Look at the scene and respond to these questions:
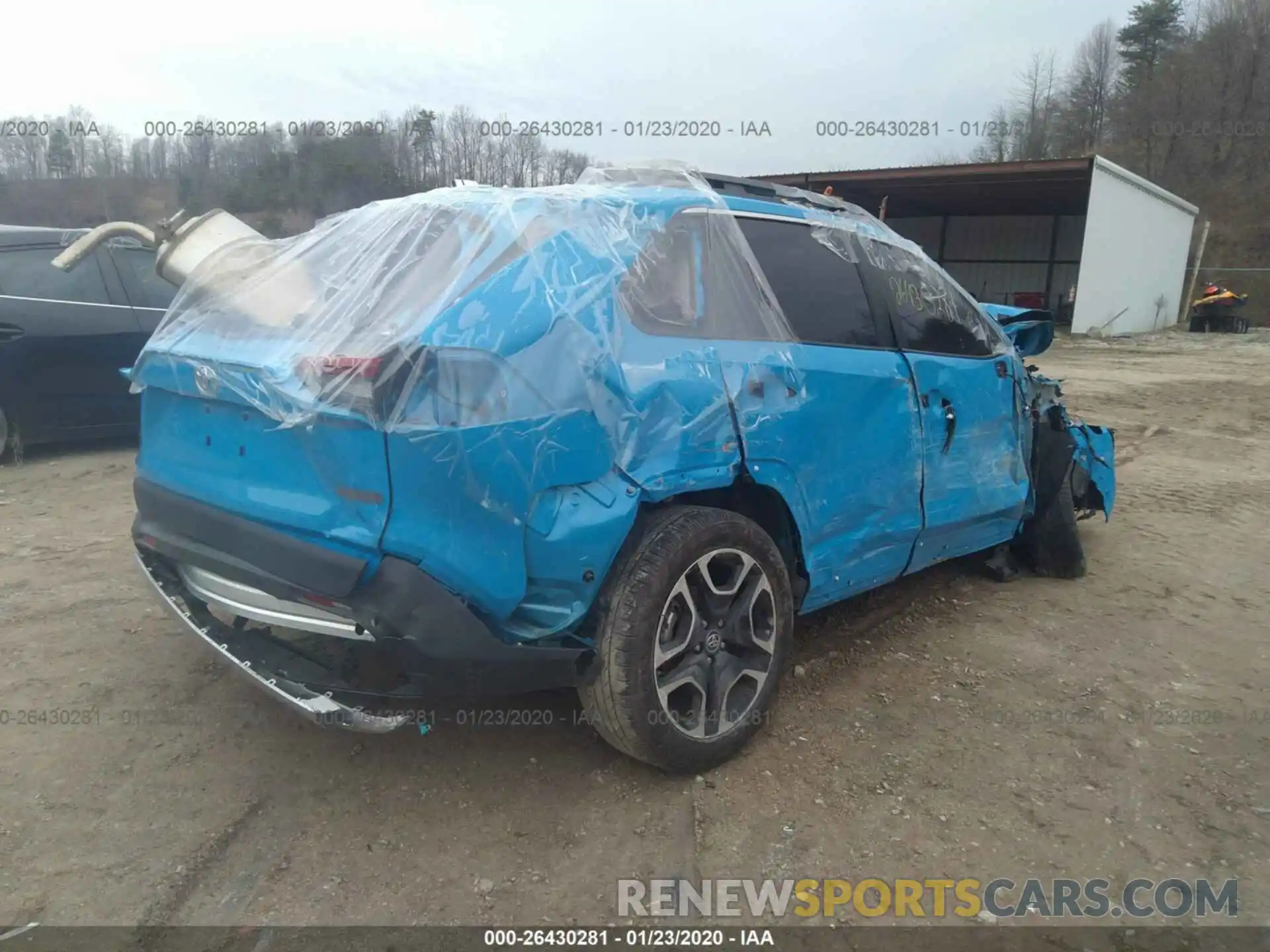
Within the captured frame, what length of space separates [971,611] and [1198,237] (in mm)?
38949

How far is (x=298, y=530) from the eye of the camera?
2.37 metres

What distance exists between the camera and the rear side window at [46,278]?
593cm

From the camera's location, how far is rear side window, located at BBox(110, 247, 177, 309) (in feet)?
21.4

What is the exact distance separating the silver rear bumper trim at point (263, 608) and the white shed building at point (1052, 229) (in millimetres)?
19519

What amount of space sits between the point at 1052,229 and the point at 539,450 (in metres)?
32.0

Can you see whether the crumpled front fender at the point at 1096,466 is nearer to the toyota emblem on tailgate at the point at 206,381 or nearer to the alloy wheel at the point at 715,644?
the alloy wheel at the point at 715,644

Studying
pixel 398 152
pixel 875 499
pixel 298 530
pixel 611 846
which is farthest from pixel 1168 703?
pixel 398 152

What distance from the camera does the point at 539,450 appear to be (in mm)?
2305

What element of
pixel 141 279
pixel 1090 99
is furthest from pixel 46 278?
pixel 1090 99

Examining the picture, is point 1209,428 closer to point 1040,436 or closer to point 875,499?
point 1040,436

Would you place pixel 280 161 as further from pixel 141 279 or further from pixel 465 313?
pixel 465 313

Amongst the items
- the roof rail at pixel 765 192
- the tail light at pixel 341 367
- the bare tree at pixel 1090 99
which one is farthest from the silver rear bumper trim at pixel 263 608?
the bare tree at pixel 1090 99

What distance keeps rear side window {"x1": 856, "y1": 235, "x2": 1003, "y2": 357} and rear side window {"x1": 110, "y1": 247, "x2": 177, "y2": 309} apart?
5.28m

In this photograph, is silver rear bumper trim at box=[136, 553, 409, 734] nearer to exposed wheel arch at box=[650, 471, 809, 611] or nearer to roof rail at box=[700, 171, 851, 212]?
exposed wheel arch at box=[650, 471, 809, 611]
